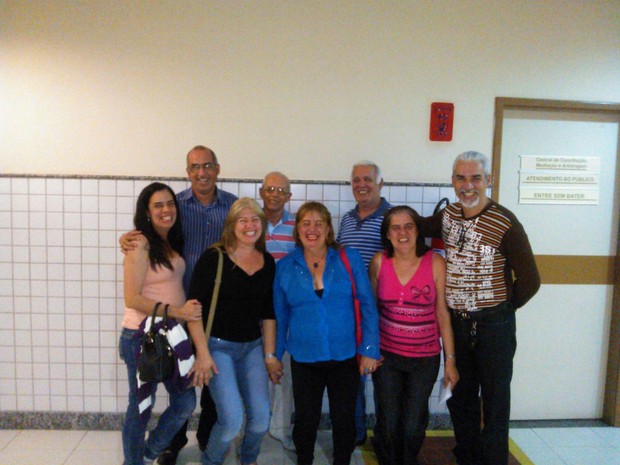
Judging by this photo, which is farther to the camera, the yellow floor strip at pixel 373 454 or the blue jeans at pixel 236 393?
the yellow floor strip at pixel 373 454

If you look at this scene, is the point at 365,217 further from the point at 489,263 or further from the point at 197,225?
the point at 197,225

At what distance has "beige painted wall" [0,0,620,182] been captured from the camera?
2.77m

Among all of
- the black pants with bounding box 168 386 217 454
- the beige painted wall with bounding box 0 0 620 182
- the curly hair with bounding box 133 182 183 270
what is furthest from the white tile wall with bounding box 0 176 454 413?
the curly hair with bounding box 133 182 183 270

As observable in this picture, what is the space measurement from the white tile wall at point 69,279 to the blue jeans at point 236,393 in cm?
100

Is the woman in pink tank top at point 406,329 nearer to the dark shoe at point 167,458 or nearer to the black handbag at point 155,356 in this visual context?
the black handbag at point 155,356

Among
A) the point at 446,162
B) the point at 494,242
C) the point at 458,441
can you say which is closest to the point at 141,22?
the point at 446,162

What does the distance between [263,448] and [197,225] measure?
1.47 m

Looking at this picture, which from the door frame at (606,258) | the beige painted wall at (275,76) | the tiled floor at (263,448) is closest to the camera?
the tiled floor at (263,448)

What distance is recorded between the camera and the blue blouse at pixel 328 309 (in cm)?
204

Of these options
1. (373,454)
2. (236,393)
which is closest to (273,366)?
(236,393)

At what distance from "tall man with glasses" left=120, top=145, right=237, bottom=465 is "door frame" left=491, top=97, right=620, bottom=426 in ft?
6.23

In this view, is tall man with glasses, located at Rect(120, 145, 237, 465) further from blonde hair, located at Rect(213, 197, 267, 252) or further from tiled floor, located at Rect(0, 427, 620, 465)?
blonde hair, located at Rect(213, 197, 267, 252)

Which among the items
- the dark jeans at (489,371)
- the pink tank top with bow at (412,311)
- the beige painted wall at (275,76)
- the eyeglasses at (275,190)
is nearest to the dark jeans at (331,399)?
the pink tank top with bow at (412,311)

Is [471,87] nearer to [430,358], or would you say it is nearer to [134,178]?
[430,358]
